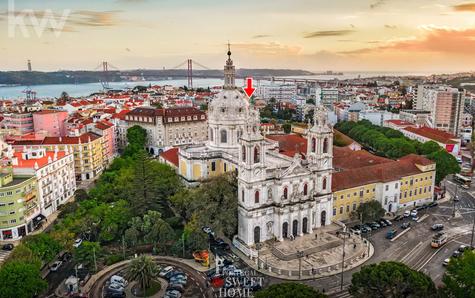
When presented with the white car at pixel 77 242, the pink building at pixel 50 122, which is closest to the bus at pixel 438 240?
the white car at pixel 77 242

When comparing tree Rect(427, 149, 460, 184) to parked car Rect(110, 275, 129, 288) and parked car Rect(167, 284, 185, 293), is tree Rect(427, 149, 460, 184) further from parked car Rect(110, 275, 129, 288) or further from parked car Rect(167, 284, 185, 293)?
parked car Rect(110, 275, 129, 288)

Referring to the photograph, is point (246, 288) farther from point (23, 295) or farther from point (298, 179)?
point (23, 295)

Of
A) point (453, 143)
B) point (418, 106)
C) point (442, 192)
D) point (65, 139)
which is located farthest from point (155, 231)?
point (418, 106)

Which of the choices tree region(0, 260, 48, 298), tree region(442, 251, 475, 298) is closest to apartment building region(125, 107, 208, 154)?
tree region(0, 260, 48, 298)

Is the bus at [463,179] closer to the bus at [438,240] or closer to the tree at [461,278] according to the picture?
the bus at [438,240]

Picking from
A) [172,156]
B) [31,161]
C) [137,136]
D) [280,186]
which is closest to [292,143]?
[172,156]

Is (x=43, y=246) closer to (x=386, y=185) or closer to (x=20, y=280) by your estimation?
(x=20, y=280)
